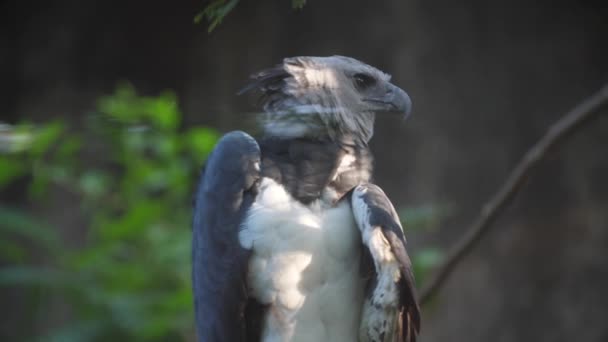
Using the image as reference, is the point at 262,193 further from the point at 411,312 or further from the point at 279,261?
the point at 411,312

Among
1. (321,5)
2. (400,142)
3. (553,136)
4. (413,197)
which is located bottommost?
(413,197)

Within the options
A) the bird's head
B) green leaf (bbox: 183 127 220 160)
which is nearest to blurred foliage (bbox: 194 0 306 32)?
the bird's head

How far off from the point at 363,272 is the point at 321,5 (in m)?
0.83

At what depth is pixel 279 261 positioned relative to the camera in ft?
4.26

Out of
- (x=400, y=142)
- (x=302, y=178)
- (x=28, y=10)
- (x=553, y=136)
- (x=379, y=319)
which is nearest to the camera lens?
(x=379, y=319)

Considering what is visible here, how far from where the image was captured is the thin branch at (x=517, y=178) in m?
1.75

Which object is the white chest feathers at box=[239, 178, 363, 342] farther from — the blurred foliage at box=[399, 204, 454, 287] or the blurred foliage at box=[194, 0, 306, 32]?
the blurred foliage at box=[399, 204, 454, 287]

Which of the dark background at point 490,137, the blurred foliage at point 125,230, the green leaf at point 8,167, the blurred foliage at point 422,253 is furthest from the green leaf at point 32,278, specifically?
the blurred foliage at point 422,253

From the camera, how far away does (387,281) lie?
1.20m

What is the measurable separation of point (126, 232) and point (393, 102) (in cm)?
126

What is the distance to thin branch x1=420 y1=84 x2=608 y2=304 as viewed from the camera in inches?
68.8

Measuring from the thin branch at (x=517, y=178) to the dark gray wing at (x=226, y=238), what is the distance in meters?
0.70

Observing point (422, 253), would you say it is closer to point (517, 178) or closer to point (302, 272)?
point (517, 178)

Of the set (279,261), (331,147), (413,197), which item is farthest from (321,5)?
(413,197)
